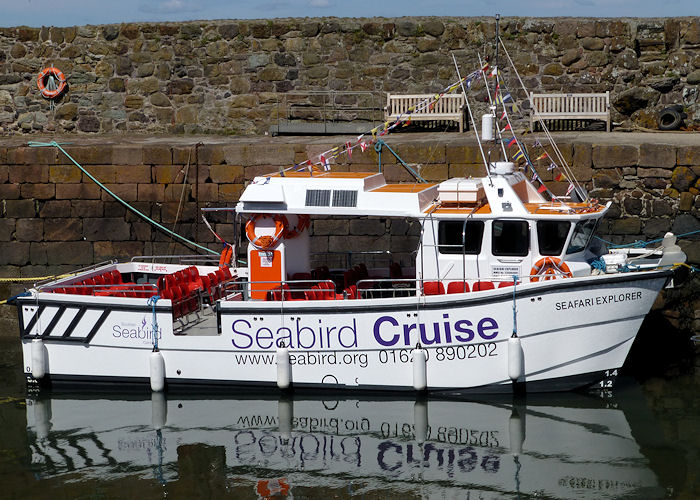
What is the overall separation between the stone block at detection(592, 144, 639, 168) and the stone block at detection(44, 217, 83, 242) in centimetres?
745

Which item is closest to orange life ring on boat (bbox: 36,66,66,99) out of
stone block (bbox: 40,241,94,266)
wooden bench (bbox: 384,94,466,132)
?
stone block (bbox: 40,241,94,266)

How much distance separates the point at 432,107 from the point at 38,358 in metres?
7.88

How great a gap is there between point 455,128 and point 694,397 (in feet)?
22.1

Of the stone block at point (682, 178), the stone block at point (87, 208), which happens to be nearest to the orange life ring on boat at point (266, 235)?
the stone block at point (87, 208)

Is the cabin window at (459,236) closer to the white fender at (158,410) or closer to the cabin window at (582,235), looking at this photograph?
the cabin window at (582,235)

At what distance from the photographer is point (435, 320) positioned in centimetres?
1158

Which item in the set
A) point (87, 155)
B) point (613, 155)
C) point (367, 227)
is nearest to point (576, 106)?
point (613, 155)

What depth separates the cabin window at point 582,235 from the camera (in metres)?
12.0

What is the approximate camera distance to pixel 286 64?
18.8m

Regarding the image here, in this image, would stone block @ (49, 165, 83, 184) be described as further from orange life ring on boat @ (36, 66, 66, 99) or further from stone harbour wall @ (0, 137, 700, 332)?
orange life ring on boat @ (36, 66, 66, 99)

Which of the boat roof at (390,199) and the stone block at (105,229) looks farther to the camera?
the stone block at (105,229)

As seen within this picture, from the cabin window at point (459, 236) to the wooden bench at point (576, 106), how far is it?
17.7 feet

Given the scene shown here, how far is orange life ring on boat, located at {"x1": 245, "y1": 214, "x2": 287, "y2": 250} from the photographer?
40.7 feet

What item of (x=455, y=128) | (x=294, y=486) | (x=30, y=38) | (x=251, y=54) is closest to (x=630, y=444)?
(x=294, y=486)
